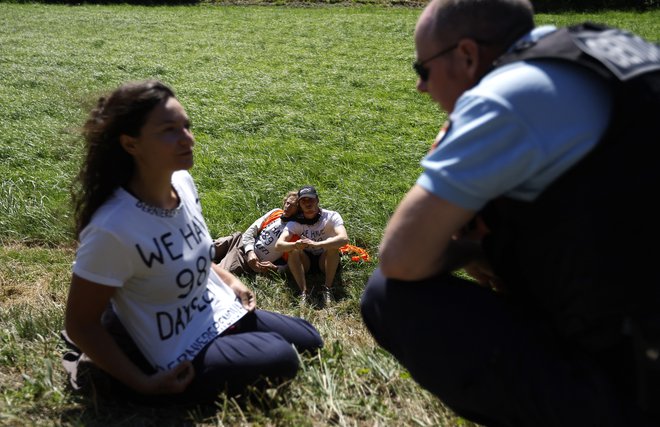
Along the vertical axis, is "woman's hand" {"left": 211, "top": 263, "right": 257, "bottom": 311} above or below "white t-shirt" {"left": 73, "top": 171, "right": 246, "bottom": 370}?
below

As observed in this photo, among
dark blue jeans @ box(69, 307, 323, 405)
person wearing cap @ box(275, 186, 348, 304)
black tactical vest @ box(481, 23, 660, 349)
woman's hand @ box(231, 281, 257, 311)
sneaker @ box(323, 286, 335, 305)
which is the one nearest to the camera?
black tactical vest @ box(481, 23, 660, 349)

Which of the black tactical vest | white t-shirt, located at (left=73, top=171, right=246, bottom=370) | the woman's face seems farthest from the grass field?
the black tactical vest

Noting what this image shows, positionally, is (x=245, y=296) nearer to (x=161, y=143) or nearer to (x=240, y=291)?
(x=240, y=291)

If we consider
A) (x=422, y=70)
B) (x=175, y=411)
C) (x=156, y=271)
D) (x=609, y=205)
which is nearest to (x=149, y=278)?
(x=156, y=271)

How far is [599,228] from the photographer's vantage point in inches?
66.3

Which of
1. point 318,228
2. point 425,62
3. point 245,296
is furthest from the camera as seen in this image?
point 318,228

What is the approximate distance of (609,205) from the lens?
1677mm

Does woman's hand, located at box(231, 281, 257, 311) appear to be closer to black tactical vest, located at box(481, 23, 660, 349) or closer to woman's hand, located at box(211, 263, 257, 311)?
woman's hand, located at box(211, 263, 257, 311)

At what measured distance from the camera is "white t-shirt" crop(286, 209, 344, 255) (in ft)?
15.9

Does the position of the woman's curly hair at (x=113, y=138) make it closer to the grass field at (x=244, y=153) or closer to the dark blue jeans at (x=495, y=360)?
the grass field at (x=244, y=153)

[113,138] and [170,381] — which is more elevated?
[113,138]

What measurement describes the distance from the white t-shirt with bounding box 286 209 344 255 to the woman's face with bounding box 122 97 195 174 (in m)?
2.26

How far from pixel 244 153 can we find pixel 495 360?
5.12 meters

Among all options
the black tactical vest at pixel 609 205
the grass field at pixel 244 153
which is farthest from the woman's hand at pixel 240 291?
the black tactical vest at pixel 609 205
